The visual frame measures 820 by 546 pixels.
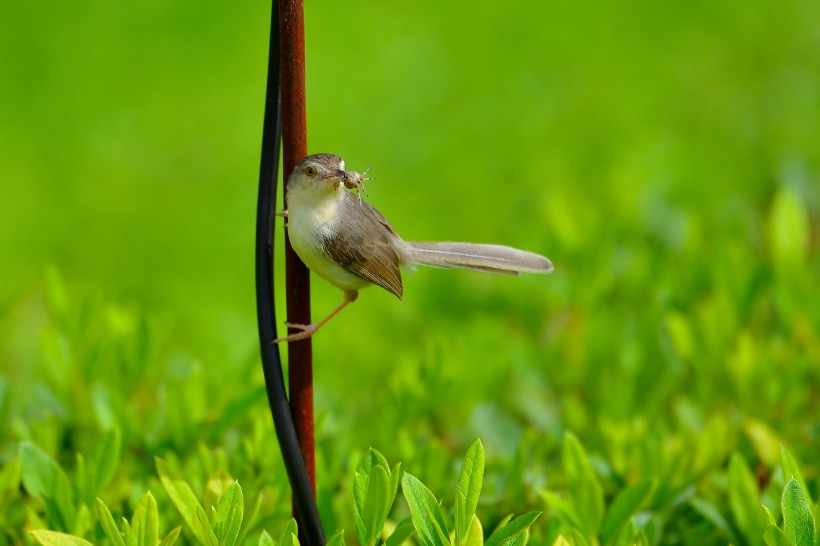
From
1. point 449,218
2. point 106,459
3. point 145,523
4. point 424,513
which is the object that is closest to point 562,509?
point 424,513

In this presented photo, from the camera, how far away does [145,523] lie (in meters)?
1.80

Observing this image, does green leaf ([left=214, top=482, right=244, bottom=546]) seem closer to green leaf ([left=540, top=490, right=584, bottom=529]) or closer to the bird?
the bird

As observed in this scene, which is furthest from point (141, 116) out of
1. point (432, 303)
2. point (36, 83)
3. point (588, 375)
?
point (588, 375)

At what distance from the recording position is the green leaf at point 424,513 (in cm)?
175

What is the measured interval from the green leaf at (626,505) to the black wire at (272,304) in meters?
0.69

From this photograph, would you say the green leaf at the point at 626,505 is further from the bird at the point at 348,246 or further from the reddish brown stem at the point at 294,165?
the reddish brown stem at the point at 294,165

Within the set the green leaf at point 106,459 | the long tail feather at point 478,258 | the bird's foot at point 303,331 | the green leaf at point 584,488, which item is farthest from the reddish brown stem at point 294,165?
the green leaf at point 584,488

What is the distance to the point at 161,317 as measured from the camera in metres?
5.03

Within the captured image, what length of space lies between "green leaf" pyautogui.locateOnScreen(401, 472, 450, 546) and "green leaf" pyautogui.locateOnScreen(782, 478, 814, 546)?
1.99ft

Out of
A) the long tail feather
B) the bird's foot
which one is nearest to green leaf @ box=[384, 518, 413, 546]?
the bird's foot

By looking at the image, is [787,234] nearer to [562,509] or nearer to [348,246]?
[562,509]

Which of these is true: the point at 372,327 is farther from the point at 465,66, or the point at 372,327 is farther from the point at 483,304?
the point at 465,66

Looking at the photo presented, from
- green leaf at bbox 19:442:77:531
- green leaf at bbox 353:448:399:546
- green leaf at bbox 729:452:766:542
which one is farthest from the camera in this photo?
green leaf at bbox 729:452:766:542

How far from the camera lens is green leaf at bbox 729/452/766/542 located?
222cm
